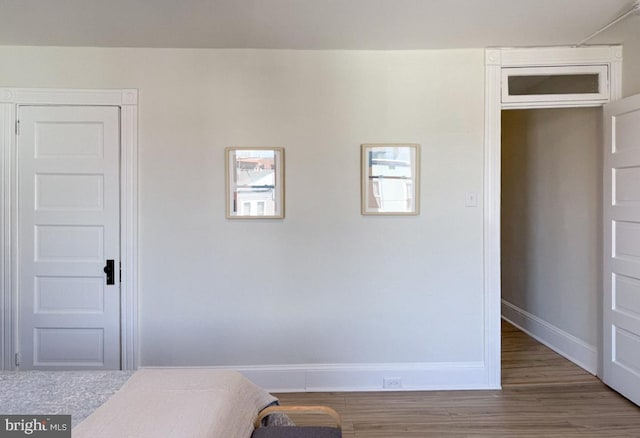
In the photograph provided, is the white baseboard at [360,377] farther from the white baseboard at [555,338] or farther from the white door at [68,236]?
the white door at [68,236]

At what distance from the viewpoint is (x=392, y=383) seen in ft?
9.02

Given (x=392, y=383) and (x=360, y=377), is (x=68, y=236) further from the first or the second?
(x=392, y=383)

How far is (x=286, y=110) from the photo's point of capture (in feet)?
9.03

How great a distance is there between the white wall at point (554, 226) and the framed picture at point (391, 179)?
150cm

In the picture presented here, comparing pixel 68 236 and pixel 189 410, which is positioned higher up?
pixel 68 236

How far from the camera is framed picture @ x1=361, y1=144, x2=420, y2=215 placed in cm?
275

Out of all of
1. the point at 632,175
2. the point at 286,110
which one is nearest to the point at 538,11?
the point at 632,175

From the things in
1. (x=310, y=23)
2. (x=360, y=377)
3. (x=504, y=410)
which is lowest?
(x=504, y=410)

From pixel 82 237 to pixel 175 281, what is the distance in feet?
2.45

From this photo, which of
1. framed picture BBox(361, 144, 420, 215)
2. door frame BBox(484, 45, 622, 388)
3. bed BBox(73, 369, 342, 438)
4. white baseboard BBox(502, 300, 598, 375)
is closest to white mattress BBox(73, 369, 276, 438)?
bed BBox(73, 369, 342, 438)

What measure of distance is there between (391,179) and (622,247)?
1.67 meters

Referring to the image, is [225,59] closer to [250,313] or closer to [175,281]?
[175,281]

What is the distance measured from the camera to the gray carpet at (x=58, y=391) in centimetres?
129

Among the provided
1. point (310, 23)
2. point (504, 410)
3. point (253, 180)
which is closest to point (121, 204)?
point (253, 180)
